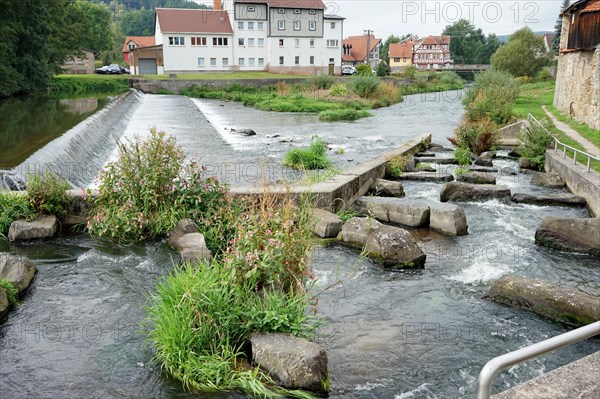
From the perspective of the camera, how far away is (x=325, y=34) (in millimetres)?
77562

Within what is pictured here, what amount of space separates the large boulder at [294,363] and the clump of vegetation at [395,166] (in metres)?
10.9

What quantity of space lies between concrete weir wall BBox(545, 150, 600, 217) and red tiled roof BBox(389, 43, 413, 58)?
111093 mm

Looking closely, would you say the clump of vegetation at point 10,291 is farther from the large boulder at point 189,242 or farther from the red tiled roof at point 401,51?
the red tiled roof at point 401,51

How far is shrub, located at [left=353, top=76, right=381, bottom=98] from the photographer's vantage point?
43812mm

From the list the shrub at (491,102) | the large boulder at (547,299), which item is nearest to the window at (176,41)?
the shrub at (491,102)

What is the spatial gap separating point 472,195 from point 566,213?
78.6 inches

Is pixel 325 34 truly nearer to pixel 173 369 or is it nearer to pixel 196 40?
pixel 196 40

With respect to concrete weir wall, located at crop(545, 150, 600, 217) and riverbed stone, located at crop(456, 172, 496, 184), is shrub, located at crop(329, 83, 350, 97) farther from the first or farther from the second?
riverbed stone, located at crop(456, 172, 496, 184)

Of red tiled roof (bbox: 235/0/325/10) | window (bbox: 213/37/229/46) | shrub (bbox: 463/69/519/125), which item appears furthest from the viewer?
red tiled roof (bbox: 235/0/325/10)

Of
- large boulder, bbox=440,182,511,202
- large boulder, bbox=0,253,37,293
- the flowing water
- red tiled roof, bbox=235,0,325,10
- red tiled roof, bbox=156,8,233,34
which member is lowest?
the flowing water

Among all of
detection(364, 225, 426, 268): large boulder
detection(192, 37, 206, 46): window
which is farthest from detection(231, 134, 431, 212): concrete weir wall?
detection(192, 37, 206, 46): window

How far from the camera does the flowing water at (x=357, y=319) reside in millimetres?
5656

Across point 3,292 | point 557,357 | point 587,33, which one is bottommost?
point 557,357

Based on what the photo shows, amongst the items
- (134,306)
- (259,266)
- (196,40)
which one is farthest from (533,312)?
(196,40)
